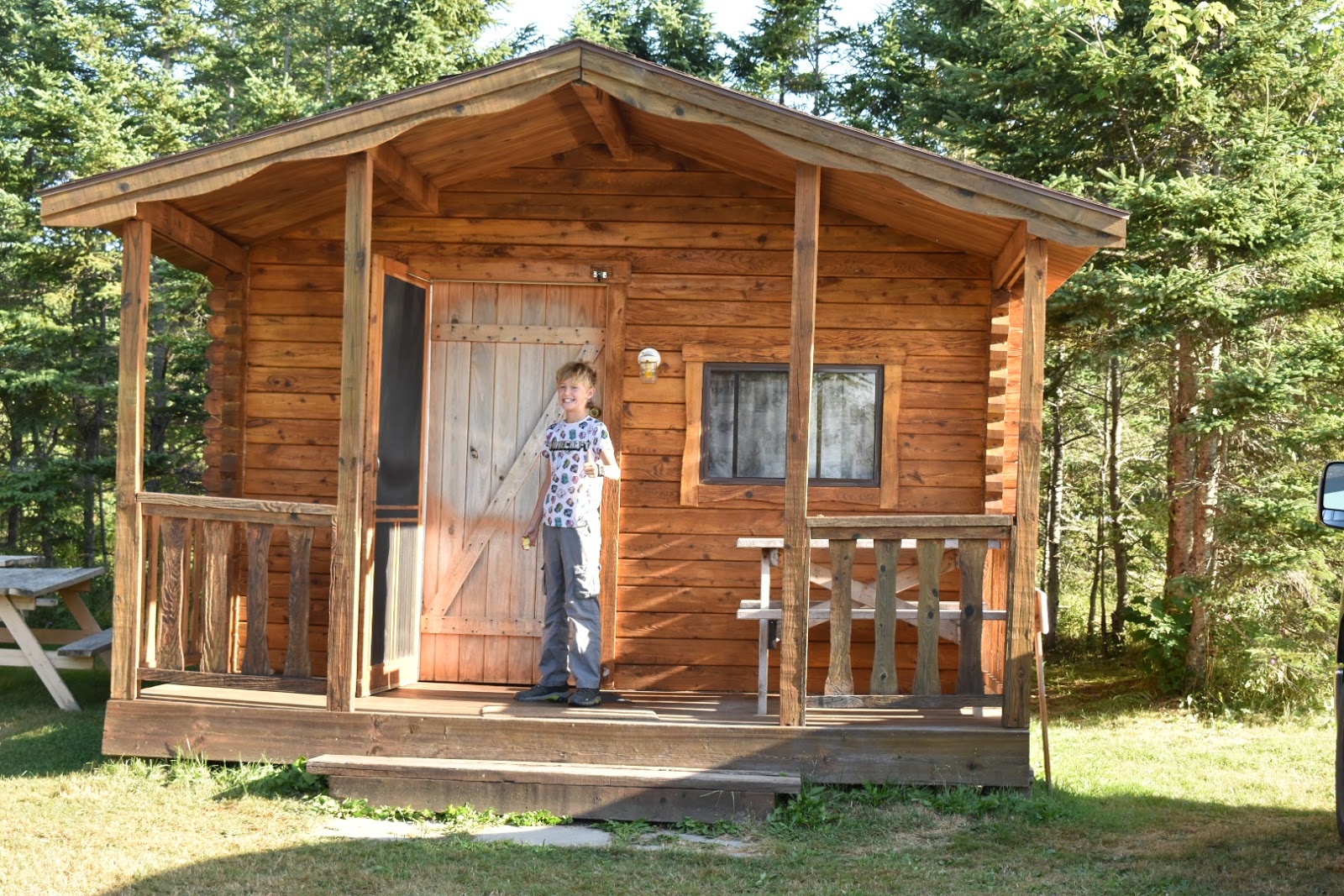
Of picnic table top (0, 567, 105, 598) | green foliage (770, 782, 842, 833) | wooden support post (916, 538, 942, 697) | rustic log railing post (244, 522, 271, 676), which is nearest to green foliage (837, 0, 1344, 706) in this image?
wooden support post (916, 538, 942, 697)

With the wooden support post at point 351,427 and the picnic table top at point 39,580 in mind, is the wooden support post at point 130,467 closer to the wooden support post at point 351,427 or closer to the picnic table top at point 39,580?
the wooden support post at point 351,427

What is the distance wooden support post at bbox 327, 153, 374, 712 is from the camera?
594cm

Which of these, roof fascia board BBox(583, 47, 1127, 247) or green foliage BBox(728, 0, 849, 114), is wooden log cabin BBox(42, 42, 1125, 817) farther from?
green foliage BBox(728, 0, 849, 114)

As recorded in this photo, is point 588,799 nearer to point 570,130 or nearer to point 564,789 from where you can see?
point 564,789

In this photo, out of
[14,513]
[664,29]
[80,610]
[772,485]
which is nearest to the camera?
[772,485]

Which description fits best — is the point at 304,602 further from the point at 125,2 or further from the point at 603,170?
the point at 125,2

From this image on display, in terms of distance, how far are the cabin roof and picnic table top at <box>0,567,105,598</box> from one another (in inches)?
119

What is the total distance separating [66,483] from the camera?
12656mm

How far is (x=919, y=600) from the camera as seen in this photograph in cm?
596

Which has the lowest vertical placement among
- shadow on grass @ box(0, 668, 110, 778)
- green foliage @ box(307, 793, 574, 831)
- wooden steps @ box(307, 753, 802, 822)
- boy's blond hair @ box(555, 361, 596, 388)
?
shadow on grass @ box(0, 668, 110, 778)

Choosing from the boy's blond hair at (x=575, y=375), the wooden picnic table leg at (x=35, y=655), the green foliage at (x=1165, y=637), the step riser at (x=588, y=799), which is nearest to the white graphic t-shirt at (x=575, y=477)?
the boy's blond hair at (x=575, y=375)

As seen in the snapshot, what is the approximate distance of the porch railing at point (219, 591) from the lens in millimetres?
6133

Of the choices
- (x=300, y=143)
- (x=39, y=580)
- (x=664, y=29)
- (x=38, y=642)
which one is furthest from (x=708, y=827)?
(x=664, y=29)

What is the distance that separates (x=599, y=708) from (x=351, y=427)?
6.27 feet
